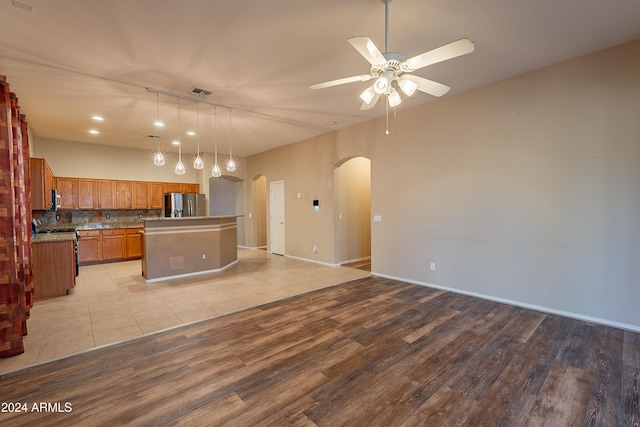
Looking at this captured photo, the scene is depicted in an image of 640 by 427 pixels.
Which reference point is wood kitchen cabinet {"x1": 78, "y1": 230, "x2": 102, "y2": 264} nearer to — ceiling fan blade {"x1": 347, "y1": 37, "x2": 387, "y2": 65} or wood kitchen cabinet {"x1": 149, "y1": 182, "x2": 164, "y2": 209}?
wood kitchen cabinet {"x1": 149, "y1": 182, "x2": 164, "y2": 209}

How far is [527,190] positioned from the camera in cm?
368

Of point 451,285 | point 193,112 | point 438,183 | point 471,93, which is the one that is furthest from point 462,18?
point 193,112

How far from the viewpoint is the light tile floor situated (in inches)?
116

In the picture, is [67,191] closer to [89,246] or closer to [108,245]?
[89,246]

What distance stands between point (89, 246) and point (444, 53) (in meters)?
8.16

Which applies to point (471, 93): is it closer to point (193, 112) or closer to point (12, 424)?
point (193, 112)

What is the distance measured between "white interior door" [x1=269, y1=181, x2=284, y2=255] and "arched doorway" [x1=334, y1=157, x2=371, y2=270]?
2.03 m

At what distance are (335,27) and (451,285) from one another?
3940mm

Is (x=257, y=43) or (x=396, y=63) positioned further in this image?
(x=257, y=43)

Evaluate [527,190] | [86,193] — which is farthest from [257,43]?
[86,193]

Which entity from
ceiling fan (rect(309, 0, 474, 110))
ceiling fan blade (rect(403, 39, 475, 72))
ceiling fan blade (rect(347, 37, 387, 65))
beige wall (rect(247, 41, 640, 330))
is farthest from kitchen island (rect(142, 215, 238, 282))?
ceiling fan blade (rect(403, 39, 475, 72))

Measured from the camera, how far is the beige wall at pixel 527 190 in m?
3.10

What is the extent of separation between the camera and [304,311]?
12.0 ft

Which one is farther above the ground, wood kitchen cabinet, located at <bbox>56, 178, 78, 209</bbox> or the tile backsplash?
wood kitchen cabinet, located at <bbox>56, 178, 78, 209</bbox>
